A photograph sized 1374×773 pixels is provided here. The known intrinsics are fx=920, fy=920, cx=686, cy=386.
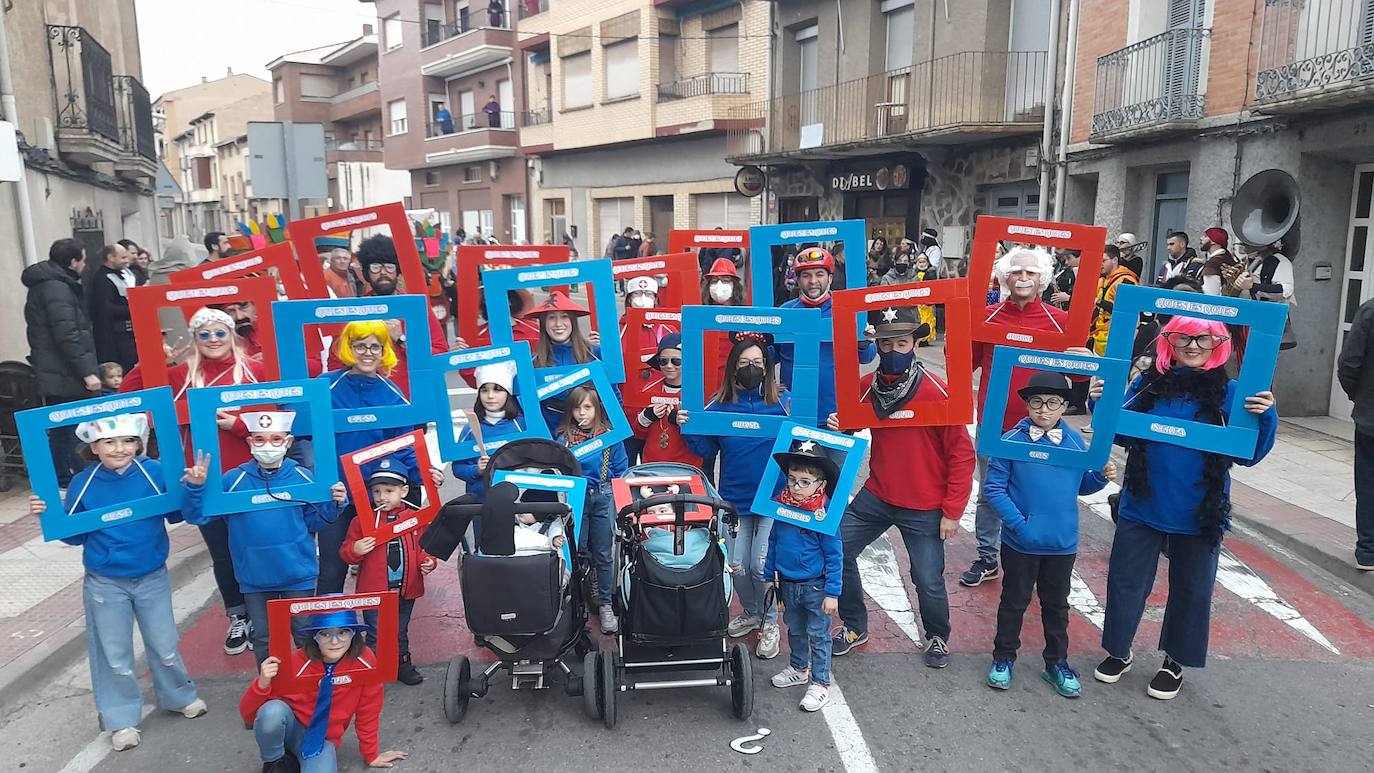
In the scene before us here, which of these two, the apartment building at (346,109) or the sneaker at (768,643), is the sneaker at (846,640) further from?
the apartment building at (346,109)

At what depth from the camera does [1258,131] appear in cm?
1027

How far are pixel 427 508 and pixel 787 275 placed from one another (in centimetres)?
563

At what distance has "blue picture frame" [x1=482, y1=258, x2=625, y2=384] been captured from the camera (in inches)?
211

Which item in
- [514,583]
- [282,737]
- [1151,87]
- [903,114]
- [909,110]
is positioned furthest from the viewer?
[903,114]

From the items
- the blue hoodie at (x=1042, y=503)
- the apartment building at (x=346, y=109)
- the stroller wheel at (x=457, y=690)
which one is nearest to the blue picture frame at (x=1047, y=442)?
the blue hoodie at (x=1042, y=503)

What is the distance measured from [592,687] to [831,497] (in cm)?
142

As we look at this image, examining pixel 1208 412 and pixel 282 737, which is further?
pixel 1208 412

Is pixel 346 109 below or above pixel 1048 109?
above

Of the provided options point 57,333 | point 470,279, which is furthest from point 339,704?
point 57,333

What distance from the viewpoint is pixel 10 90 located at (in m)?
9.79

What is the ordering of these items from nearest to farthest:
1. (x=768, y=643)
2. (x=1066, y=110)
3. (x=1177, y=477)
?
(x=1177, y=477)
(x=768, y=643)
(x=1066, y=110)

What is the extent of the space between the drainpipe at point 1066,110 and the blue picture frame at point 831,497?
1108 centimetres

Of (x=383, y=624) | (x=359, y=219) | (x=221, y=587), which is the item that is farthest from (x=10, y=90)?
(x=383, y=624)

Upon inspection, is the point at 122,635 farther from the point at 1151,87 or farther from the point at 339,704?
the point at 1151,87
